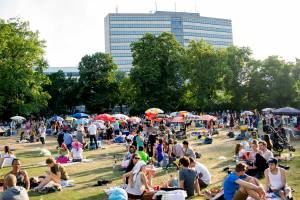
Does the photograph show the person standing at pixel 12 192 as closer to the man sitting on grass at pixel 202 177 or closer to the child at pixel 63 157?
the man sitting on grass at pixel 202 177

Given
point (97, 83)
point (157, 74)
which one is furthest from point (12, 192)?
point (97, 83)

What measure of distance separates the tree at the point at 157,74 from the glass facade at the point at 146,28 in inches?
2949

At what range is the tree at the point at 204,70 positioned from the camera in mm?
54750

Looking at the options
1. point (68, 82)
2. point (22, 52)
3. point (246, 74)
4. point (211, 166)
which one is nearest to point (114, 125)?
point (211, 166)

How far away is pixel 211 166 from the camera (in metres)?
16.1

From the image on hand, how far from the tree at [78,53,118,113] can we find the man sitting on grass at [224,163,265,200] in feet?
187

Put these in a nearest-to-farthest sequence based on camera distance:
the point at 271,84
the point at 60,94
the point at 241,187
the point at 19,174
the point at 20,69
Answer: the point at 241,187 < the point at 19,174 < the point at 20,69 < the point at 271,84 < the point at 60,94

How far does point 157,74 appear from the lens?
5456cm

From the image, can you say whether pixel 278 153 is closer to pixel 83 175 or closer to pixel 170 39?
pixel 83 175

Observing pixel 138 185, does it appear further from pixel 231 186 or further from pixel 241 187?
pixel 241 187

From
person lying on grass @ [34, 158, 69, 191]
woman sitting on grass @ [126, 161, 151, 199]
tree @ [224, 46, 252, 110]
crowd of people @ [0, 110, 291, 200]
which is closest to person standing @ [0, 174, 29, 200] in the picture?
crowd of people @ [0, 110, 291, 200]

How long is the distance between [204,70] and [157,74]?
6.73 metres

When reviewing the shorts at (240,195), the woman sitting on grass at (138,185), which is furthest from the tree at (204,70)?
the shorts at (240,195)

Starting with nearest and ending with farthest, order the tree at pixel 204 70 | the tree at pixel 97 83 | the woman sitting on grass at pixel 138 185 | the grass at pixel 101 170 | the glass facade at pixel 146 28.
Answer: the woman sitting on grass at pixel 138 185
the grass at pixel 101 170
the tree at pixel 204 70
the tree at pixel 97 83
the glass facade at pixel 146 28
